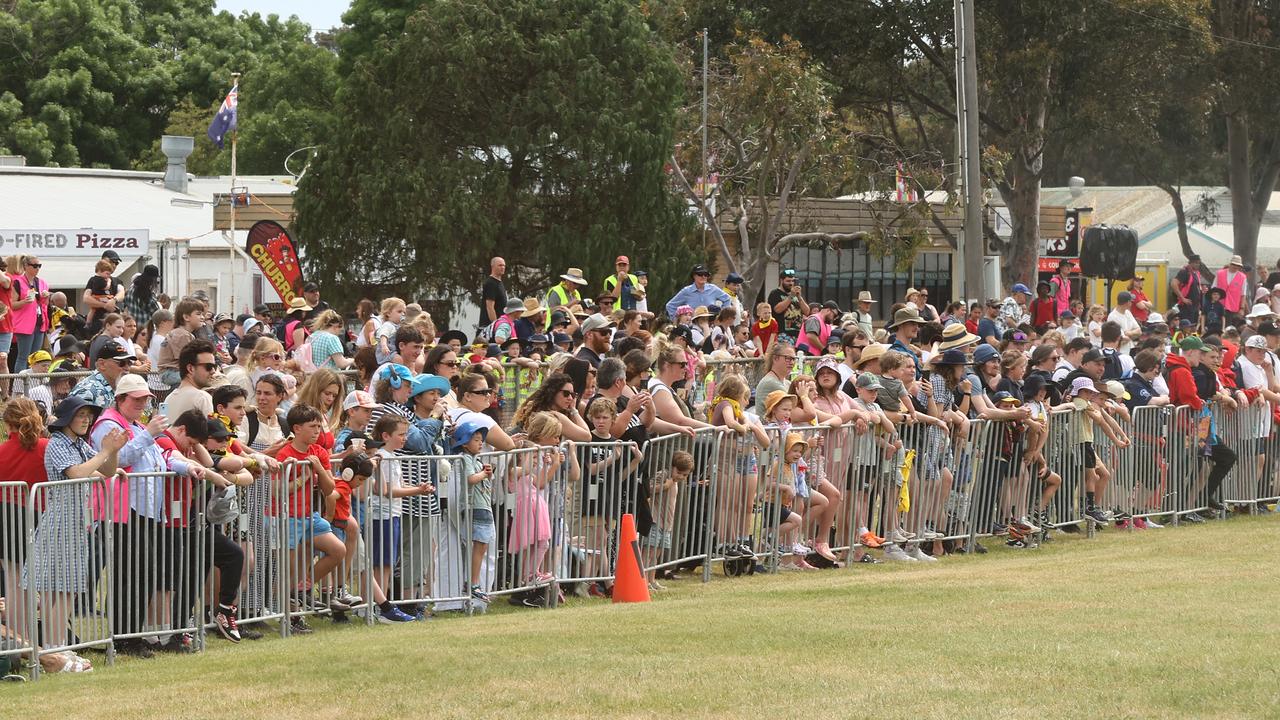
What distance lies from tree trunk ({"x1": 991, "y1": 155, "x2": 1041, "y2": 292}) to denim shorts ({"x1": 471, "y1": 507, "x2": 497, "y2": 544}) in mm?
31220

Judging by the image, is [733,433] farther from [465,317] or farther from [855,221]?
[855,221]

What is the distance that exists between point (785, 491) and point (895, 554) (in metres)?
1.56

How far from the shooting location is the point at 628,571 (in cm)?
1276

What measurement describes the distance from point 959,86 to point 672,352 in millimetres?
16490

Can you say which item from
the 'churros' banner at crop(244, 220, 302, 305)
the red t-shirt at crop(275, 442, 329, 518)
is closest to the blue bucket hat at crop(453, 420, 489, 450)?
the red t-shirt at crop(275, 442, 329, 518)

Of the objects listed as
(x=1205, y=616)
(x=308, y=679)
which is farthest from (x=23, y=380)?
(x=1205, y=616)

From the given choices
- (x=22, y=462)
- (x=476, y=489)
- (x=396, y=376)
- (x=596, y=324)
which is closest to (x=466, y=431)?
(x=476, y=489)

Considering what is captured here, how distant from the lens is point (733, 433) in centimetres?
1396

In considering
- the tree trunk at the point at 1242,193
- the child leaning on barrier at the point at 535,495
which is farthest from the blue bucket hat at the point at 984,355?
the tree trunk at the point at 1242,193

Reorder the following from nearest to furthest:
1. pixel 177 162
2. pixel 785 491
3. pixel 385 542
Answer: pixel 385 542 < pixel 785 491 < pixel 177 162

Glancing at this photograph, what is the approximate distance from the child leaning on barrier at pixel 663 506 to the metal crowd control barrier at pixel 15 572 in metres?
4.98

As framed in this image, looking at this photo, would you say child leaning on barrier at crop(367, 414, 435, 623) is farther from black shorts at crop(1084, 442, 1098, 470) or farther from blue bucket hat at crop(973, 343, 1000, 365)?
black shorts at crop(1084, 442, 1098, 470)

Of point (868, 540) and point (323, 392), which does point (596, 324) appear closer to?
point (868, 540)

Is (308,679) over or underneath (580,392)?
underneath
